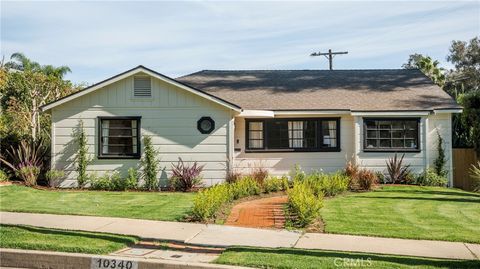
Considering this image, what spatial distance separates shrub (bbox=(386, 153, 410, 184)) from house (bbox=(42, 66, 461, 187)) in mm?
273

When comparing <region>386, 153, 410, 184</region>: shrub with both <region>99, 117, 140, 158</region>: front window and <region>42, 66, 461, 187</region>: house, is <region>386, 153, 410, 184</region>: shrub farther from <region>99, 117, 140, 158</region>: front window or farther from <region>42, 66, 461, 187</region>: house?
<region>99, 117, 140, 158</region>: front window

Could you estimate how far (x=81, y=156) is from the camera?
14492 millimetres

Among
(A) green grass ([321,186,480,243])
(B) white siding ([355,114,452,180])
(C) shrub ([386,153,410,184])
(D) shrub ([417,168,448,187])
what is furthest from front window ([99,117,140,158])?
(D) shrub ([417,168,448,187])

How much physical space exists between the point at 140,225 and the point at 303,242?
319 cm

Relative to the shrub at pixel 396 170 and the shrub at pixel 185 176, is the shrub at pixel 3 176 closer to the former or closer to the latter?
the shrub at pixel 185 176

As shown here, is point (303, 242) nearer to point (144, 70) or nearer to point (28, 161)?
point (144, 70)

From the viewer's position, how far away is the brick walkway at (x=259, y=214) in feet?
30.4

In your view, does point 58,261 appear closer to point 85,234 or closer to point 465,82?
point 85,234

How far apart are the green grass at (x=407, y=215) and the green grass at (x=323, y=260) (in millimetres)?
1648

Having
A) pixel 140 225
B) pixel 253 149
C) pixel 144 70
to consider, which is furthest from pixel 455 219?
pixel 144 70

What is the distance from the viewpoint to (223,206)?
35.8 feet

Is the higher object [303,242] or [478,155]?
[478,155]

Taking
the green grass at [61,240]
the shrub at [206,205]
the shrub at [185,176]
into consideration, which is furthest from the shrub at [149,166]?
the green grass at [61,240]

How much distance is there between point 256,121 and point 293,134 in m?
1.43
